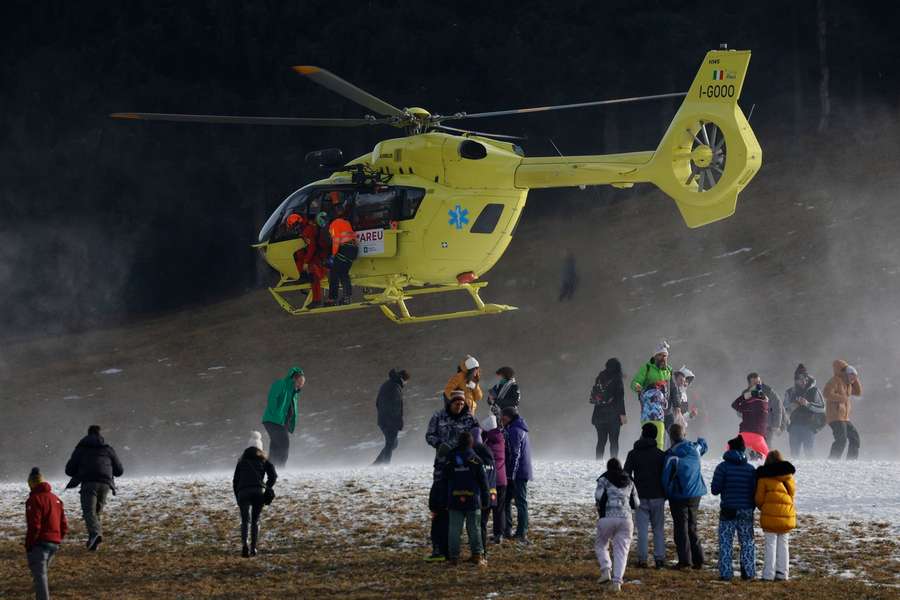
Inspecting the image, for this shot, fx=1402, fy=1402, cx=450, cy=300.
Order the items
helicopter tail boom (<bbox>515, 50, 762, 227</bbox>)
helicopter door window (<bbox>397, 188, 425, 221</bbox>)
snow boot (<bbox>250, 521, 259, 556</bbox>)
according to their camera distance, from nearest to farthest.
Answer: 1. snow boot (<bbox>250, 521, 259, 556</bbox>)
2. helicopter tail boom (<bbox>515, 50, 762, 227</bbox>)
3. helicopter door window (<bbox>397, 188, 425, 221</bbox>)

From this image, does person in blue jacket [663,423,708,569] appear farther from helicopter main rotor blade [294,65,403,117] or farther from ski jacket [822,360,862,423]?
helicopter main rotor blade [294,65,403,117]

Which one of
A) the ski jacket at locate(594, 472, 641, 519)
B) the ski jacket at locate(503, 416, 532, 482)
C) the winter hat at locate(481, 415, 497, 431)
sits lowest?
the ski jacket at locate(594, 472, 641, 519)

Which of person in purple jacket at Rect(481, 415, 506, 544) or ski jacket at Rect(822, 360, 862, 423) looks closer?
person in purple jacket at Rect(481, 415, 506, 544)

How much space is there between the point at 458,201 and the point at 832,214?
73.7ft

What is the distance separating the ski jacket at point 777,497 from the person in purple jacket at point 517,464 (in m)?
2.83

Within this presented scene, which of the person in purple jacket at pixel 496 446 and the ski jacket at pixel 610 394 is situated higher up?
the ski jacket at pixel 610 394

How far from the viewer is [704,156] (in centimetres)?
2220

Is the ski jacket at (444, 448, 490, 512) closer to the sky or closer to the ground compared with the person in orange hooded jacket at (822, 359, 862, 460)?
closer to the ground

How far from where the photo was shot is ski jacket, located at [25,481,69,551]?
14.3 meters

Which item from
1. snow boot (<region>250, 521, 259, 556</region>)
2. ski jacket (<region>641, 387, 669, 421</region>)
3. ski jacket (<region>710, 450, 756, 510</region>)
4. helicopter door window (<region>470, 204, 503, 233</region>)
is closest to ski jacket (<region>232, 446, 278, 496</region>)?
snow boot (<region>250, 521, 259, 556</region>)

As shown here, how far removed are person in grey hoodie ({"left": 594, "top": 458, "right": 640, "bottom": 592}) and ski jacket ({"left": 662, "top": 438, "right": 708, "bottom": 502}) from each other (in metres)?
0.62

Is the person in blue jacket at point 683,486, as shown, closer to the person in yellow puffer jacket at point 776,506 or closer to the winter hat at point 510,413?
the person in yellow puffer jacket at point 776,506

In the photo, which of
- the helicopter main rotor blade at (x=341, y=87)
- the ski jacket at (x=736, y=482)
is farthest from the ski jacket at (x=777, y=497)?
the helicopter main rotor blade at (x=341, y=87)

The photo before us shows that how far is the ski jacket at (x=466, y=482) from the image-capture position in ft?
47.7
